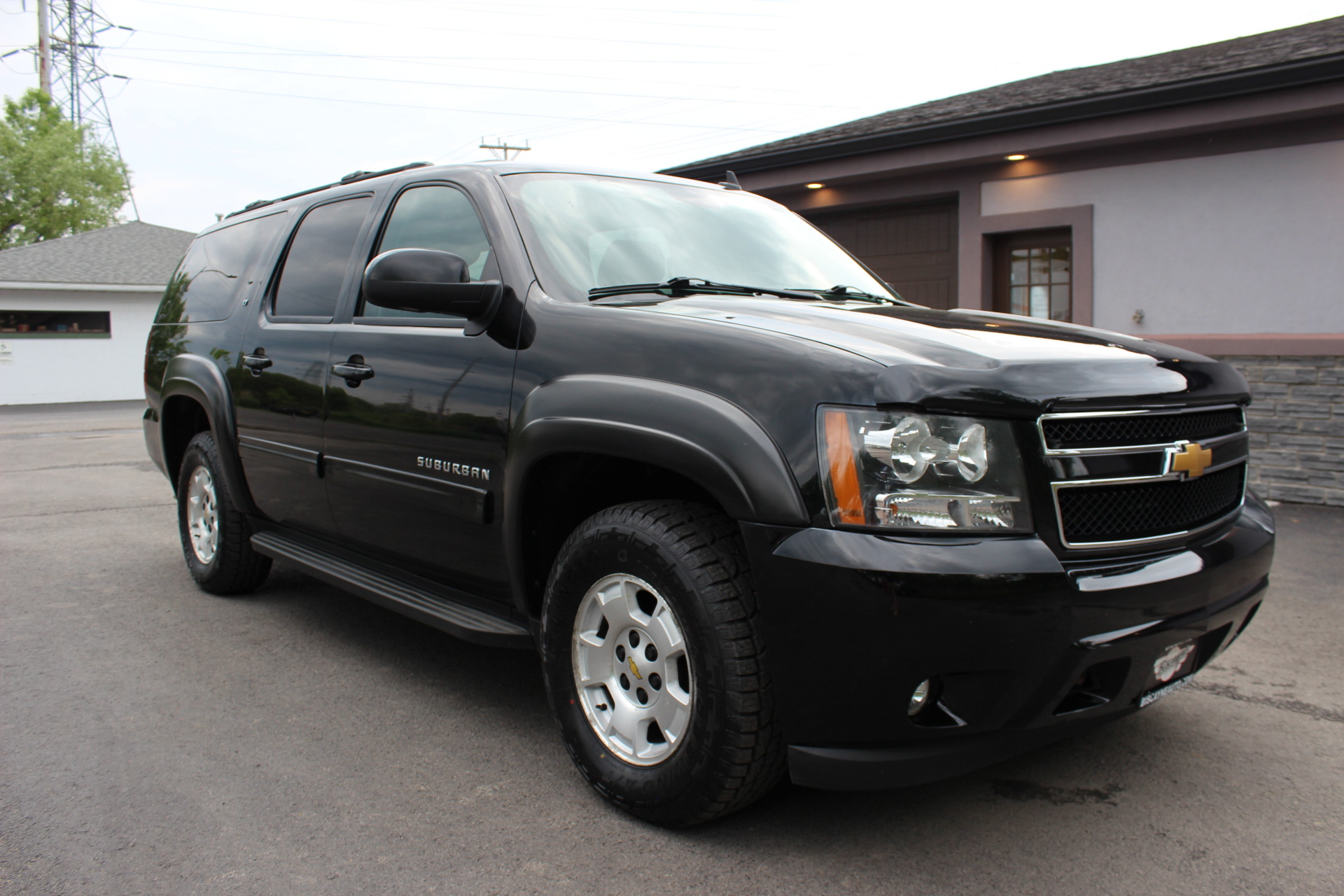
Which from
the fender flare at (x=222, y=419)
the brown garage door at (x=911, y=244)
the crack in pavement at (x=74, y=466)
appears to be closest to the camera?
the fender flare at (x=222, y=419)

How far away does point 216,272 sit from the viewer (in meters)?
5.27

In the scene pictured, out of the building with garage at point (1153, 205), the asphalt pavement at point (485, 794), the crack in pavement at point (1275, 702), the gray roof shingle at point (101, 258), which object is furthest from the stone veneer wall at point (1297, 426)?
the gray roof shingle at point (101, 258)

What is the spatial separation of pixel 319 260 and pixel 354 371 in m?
0.89

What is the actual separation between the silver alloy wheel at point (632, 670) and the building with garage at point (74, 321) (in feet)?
96.4

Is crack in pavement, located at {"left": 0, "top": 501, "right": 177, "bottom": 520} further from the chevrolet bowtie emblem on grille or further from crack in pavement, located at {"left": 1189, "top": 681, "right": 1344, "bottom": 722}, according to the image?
the chevrolet bowtie emblem on grille

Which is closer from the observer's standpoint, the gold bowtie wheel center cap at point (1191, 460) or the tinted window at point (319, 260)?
the gold bowtie wheel center cap at point (1191, 460)

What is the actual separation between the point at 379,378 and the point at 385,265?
0.64 m

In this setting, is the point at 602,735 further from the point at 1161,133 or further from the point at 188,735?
the point at 1161,133

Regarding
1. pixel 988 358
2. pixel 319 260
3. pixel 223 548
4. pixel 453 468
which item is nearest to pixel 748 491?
pixel 988 358

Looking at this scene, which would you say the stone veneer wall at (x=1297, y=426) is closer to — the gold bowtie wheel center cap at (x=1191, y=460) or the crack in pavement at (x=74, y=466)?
the gold bowtie wheel center cap at (x=1191, y=460)

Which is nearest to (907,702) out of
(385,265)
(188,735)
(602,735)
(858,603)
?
(858,603)

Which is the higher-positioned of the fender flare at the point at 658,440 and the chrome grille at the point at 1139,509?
the fender flare at the point at 658,440

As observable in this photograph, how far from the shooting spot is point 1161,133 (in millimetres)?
8875

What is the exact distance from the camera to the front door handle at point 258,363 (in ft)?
14.3
